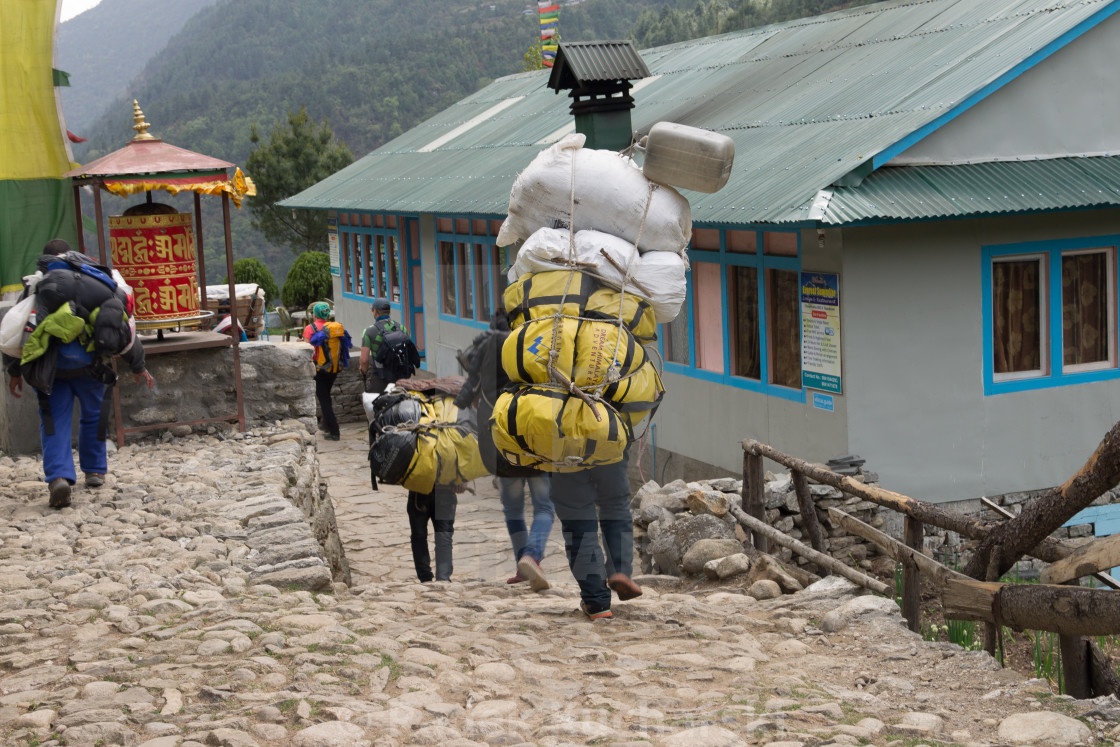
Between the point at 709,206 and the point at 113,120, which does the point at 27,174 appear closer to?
the point at 709,206

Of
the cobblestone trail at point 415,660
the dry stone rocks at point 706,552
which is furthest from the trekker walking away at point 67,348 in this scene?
the dry stone rocks at point 706,552

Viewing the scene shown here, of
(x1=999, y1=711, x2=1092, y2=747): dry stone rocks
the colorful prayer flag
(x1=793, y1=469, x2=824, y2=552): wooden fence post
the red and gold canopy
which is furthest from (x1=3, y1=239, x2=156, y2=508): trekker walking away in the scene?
the colorful prayer flag

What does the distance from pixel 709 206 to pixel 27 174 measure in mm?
5873

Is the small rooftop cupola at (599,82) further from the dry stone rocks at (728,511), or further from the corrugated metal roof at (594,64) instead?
the dry stone rocks at (728,511)

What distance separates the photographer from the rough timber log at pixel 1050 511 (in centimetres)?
428

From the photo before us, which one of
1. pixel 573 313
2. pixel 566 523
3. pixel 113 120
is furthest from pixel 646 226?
pixel 113 120

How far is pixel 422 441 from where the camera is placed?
6.93 m

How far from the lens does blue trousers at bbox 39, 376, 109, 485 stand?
7.89 m

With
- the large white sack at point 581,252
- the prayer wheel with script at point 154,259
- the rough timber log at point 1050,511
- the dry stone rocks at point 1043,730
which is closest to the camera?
the dry stone rocks at point 1043,730

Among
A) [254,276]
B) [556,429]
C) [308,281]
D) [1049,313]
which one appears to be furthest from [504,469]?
[254,276]

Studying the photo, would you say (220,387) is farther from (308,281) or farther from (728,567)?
(308,281)

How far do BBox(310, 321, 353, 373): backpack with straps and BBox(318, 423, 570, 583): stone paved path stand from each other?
119cm

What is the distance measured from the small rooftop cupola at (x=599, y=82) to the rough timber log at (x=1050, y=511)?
645 centimetres

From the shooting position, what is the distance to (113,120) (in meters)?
106
